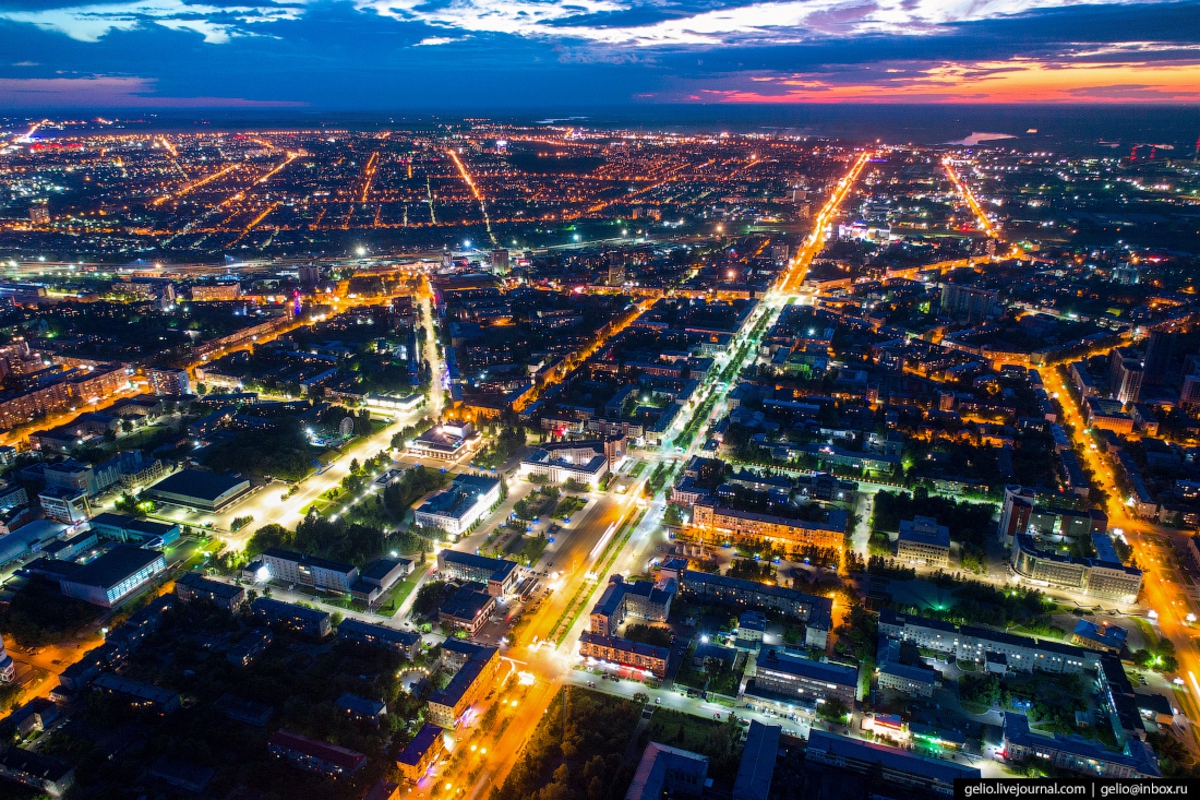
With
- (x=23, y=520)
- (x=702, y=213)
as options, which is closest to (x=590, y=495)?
(x=23, y=520)

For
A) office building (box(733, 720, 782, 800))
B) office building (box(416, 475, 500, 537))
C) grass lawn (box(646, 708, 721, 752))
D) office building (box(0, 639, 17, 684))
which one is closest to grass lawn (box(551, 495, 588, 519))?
office building (box(416, 475, 500, 537))

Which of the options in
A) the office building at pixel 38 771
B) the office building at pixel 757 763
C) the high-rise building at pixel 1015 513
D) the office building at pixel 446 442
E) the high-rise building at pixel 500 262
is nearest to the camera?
the office building at pixel 757 763

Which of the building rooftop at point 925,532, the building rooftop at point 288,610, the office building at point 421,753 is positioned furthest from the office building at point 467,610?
the building rooftop at point 925,532

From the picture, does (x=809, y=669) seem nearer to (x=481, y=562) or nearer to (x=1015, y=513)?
(x=481, y=562)

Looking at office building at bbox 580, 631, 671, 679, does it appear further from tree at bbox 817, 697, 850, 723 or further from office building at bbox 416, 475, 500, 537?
office building at bbox 416, 475, 500, 537

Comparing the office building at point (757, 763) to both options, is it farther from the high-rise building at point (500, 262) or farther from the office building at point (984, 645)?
the high-rise building at point (500, 262)

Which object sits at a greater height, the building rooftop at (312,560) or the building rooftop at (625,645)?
the building rooftop at (312,560)
